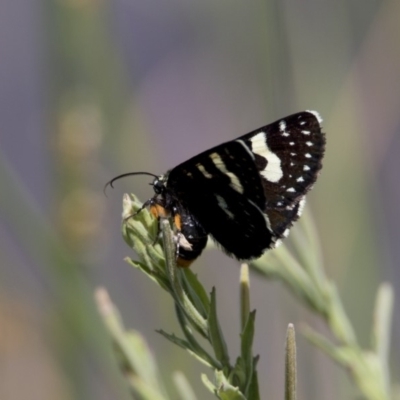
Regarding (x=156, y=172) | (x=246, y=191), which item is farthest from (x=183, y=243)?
(x=156, y=172)

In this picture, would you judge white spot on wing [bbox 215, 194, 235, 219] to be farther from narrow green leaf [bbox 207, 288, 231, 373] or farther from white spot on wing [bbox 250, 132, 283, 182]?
narrow green leaf [bbox 207, 288, 231, 373]

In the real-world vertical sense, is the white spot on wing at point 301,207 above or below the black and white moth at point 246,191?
below

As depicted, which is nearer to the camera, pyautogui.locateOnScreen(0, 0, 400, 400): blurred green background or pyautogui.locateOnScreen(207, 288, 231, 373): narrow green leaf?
pyautogui.locateOnScreen(207, 288, 231, 373): narrow green leaf

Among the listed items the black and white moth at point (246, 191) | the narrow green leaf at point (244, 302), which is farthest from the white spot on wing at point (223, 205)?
the narrow green leaf at point (244, 302)

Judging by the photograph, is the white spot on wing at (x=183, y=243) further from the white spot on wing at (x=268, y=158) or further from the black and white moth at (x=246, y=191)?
the white spot on wing at (x=268, y=158)

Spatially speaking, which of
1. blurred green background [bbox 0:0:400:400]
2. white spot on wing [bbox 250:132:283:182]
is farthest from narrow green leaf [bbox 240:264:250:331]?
blurred green background [bbox 0:0:400:400]

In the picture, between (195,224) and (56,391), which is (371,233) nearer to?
(195,224)

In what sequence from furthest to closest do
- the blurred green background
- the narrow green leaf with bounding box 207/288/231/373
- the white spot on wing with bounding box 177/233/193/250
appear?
1. the blurred green background
2. the white spot on wing with bounding box 177/233/193/250
3. the narrow green leaf with bounding box 207/288/231/373
